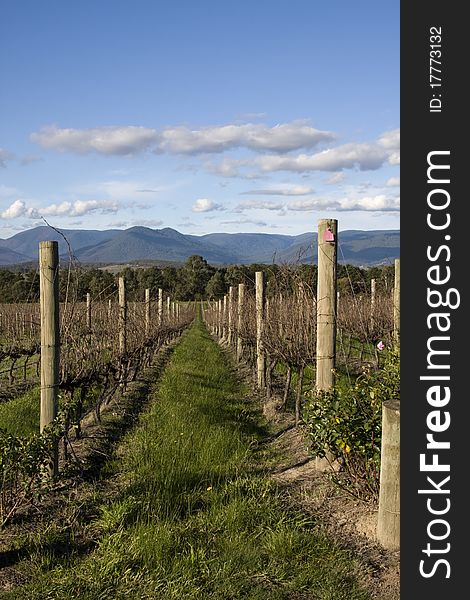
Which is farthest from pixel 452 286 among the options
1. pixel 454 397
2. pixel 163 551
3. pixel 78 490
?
pixel 78 490

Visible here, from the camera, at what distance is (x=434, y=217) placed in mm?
2867

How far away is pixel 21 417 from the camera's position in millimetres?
7328

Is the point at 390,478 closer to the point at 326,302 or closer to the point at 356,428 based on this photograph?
the point at 356,428

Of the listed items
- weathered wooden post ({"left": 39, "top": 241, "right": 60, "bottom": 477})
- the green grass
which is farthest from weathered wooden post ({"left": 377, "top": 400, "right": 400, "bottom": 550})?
the green grass

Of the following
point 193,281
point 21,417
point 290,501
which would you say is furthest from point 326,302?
point 193,281

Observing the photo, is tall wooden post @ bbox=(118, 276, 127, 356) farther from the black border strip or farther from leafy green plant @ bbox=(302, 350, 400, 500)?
the black border strip

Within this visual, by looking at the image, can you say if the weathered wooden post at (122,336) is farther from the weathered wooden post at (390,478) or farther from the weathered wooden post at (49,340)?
the weathered wooden post at (390,478)

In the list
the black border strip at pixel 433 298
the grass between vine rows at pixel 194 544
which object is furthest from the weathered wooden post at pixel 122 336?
the black border strip at pixel 433 298

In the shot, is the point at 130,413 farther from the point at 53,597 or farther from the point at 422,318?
the point at 422,318

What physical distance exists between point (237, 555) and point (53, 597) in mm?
1057

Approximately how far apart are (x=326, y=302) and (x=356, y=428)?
1361 mm

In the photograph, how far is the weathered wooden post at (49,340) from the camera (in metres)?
5.00

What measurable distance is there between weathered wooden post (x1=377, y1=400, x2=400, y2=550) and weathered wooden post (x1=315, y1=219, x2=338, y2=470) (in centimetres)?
147

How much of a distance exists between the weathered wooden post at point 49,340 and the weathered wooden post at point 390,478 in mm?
2761
